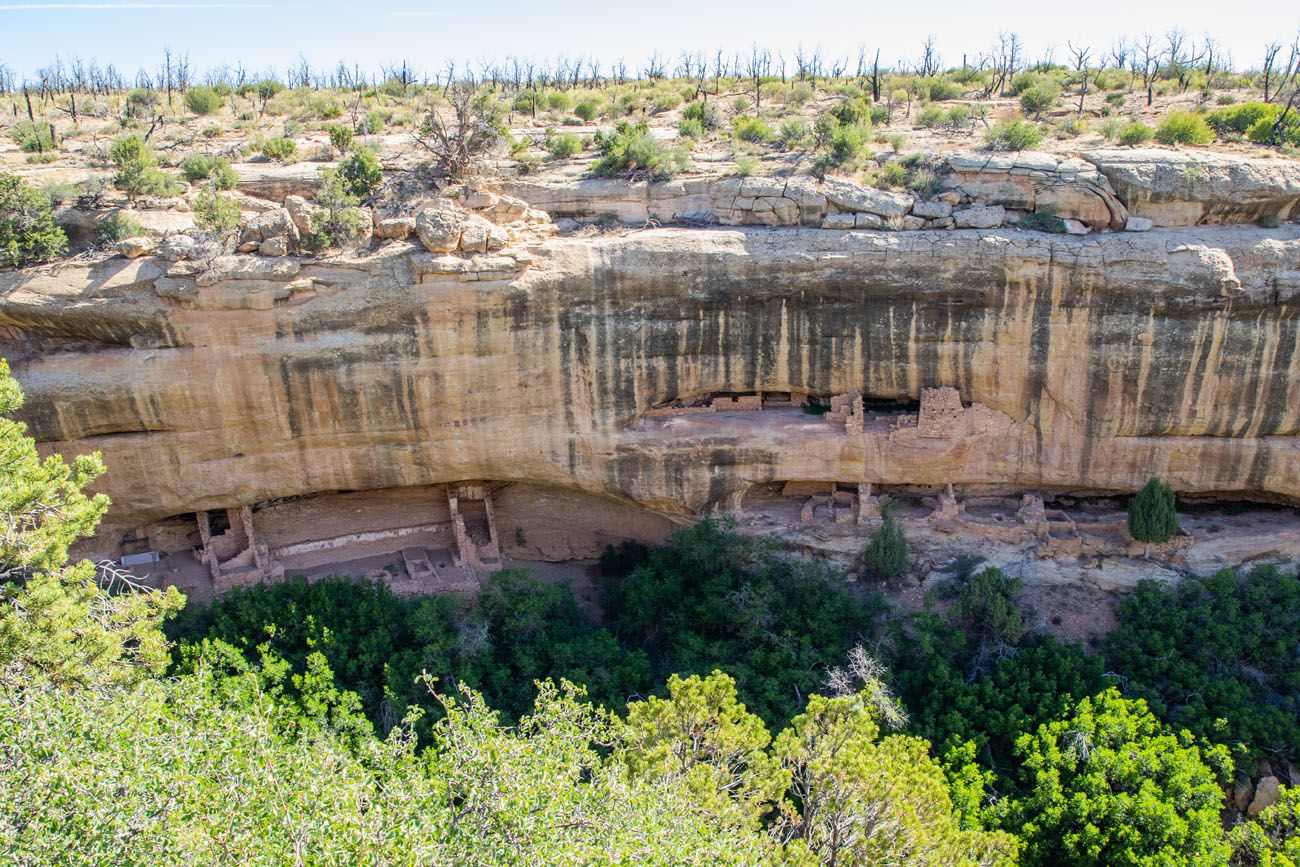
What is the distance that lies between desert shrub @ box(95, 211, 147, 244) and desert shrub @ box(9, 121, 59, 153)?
532 centimetres

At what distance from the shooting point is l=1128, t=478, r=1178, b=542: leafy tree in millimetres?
16500

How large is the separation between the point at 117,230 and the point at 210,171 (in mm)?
2933

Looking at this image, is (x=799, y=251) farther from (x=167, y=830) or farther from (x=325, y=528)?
(x=167, y=830)

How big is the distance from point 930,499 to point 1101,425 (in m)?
3.21

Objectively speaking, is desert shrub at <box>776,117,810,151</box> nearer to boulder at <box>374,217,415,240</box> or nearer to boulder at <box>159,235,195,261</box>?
boulder at <box>374,217,415,240</box>

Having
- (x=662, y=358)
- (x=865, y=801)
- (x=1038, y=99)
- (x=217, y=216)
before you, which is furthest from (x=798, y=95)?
(x=865, y=801)

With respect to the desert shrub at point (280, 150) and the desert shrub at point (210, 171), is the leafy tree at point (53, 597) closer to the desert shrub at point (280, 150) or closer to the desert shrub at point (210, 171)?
the desert shrub at point (210, 171)

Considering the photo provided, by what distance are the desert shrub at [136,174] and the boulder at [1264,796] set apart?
19.5 metres

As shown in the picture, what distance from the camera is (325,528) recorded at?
1850 cm

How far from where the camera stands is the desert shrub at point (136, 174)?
16.7 m

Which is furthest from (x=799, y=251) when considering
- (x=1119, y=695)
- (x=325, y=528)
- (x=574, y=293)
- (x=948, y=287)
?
(x=325, y=528)

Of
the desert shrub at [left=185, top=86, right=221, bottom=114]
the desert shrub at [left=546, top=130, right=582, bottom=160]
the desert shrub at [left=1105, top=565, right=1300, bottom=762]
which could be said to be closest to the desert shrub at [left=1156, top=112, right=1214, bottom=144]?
the desert shrub at [left=1105, top=565, right=1300, bottom=762]

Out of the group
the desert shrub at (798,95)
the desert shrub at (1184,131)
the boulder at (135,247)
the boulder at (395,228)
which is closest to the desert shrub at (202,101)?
the boulder at (135,247)

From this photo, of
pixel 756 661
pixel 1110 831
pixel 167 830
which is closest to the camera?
pixel 167 830
